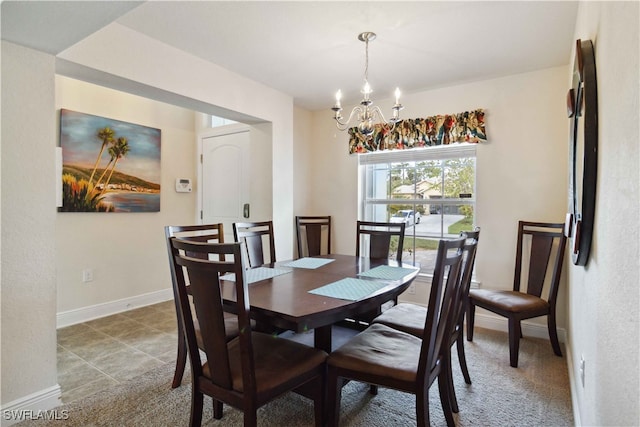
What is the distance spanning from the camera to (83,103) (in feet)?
10.9

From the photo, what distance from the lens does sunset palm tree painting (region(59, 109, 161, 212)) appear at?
321cm

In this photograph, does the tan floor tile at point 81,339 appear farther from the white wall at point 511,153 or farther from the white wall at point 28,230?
the white wall at point 511,153

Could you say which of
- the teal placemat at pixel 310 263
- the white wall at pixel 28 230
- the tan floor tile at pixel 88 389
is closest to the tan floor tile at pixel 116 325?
the tan floor tile at pixel 88 389

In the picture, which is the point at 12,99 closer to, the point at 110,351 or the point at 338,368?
the point at 110,351

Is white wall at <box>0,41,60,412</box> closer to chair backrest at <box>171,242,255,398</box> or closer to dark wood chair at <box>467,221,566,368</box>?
chair backrest at <box>171,242,255,398</box>

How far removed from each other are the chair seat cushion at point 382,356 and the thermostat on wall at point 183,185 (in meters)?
3.22

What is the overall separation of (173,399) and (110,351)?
1.03 meters

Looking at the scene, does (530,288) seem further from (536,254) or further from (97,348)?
(97,348)

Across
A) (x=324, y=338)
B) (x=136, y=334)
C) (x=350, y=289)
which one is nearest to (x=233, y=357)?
(x=324, y=338)

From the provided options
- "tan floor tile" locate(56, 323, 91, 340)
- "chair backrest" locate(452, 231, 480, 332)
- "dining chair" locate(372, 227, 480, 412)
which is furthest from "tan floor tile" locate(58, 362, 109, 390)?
"chair backrest" locate(452, 231, 480, 332)

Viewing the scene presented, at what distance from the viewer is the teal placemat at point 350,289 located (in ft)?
5.47

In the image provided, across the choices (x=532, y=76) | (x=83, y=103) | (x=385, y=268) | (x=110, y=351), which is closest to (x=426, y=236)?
(x=385, y=268)

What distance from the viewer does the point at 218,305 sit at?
1307 millimetres

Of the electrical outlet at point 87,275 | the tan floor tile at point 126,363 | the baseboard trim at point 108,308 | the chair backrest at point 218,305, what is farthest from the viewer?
the electrical outlet at point 87,275
